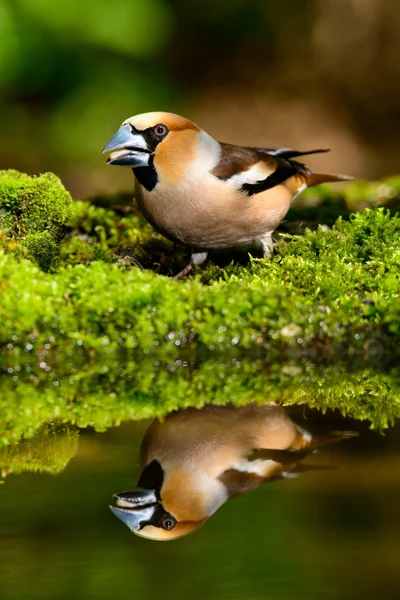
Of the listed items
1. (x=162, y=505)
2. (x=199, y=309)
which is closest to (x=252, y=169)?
(x=199, y=309)

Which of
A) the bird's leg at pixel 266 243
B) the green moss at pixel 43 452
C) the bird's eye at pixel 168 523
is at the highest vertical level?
the bird's leg at pixel 266 243

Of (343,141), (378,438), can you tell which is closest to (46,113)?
(343,141)

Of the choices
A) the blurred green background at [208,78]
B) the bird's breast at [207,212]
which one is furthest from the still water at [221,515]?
the blurred green background at [208,78]

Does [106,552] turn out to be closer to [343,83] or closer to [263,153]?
[263,153]

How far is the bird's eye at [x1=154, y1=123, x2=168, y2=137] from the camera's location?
5883mm

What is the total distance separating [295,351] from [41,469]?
5.75ft

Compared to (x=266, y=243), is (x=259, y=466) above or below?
below

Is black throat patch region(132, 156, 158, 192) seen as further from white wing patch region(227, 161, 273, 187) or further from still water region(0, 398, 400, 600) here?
still water region(0, 398, 400, 600)

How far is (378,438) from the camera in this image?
372cm

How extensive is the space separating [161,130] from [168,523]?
3.23 m

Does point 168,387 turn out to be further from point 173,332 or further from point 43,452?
point 43,452

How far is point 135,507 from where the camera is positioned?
3.12m

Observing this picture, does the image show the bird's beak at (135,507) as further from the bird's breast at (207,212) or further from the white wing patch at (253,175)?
the white wing patch at (253,175)

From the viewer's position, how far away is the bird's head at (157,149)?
229 inches
